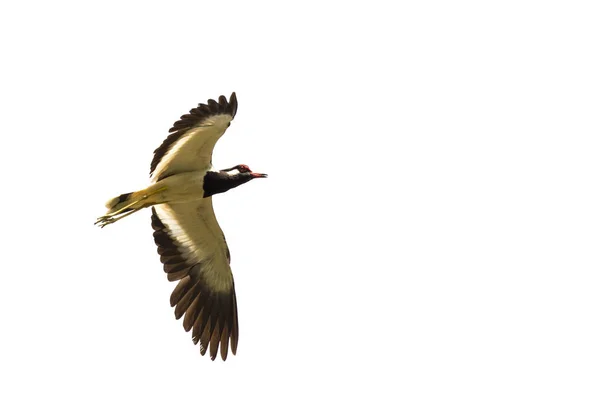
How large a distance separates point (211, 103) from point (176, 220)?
7.45 ft

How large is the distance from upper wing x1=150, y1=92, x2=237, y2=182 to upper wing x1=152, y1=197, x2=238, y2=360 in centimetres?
65

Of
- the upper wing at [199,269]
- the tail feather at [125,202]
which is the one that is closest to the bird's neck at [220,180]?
the upper wing at [199,269]

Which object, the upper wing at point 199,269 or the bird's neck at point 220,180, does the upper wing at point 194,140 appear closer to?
the bird's neck at point 220,180

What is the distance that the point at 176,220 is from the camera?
16.2 meters

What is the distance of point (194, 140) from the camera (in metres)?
→ 15.3

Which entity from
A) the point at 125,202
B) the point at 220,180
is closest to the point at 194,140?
the point at 220,180

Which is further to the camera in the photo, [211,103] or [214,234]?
[214,234]

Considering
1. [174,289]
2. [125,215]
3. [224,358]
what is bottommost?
[224,358]

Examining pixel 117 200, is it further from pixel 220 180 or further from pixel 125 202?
pixel 220 180

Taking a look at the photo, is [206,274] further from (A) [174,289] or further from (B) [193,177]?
(B) [193,177]

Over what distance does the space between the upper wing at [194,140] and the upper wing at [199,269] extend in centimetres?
65

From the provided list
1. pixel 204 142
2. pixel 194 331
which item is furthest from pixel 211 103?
pixel 194 331

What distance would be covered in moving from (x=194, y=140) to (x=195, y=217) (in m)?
1.47

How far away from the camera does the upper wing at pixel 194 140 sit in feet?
49.0
